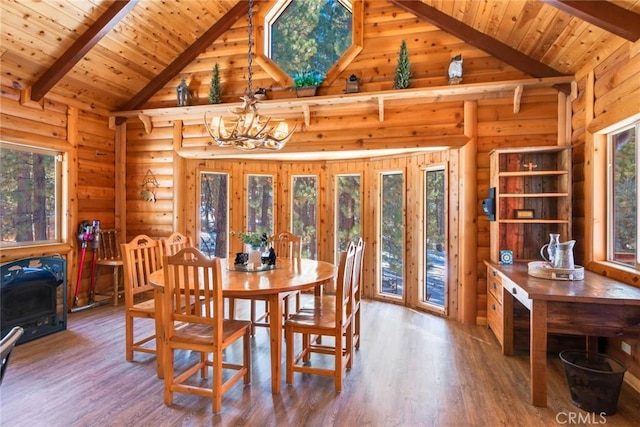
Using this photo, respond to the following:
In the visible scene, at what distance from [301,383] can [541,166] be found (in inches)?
126

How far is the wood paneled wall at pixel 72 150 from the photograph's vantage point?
399cm

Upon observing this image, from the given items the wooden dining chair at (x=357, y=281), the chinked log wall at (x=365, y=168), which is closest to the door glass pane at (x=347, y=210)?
the chinked log wall at (x=365, y=168)

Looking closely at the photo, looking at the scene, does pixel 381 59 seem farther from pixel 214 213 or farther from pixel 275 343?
pixel 275 343

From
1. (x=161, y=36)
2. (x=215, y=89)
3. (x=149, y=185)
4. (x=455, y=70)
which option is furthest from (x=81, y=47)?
(x=455, y=70)

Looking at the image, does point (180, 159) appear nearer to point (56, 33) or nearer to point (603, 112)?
point (56, 33)

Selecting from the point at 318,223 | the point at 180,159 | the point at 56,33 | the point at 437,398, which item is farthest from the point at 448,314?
the point at 56,33

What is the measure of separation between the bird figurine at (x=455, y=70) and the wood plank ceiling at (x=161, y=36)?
0.94ft

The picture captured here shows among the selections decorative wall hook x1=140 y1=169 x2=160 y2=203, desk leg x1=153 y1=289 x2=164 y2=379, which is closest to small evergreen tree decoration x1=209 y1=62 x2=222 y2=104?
decorative wall hook x1=140 y1=169 x2=160 y2=203

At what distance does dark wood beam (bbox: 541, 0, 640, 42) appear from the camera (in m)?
2.54

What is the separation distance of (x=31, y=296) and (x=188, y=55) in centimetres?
349

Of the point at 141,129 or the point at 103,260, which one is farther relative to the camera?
the point at 141,129

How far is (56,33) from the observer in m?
3.75

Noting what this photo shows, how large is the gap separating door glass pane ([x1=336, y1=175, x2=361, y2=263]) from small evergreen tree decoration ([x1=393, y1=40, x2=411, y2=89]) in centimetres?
154

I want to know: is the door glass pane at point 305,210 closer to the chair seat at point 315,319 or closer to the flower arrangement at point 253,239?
the flower arrangement at point 253,239
